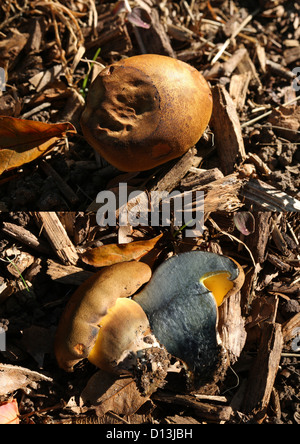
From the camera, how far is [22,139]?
234 centimetres

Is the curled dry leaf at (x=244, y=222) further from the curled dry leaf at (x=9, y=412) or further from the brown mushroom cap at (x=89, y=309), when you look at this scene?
the curled dry leaf at (x=9, y=412)

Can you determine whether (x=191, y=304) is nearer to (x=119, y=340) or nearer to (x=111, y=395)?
(x=119, y=340)

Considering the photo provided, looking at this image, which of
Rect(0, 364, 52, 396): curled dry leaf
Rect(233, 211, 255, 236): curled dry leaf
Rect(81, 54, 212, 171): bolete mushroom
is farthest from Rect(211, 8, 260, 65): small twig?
Rect(0, 364, 52, 396): curled dry leaf

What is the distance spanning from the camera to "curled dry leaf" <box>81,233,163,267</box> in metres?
2.28

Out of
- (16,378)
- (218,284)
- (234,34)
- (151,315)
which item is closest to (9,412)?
(16,378)

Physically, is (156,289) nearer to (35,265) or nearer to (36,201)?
(35,265)

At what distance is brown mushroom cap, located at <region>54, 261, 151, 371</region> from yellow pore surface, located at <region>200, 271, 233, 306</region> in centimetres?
33

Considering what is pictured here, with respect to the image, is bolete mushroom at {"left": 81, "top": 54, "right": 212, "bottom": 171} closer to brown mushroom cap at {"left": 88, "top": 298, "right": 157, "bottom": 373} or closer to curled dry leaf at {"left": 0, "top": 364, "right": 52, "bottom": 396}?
brown mushroom cap at {"left": 88, "top": 298, "right": 157, "bottom": 373}

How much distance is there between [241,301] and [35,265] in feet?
3.45

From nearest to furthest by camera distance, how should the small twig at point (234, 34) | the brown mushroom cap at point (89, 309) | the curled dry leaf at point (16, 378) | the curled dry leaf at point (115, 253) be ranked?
the brown mushroom cap at point (89, 309), the curled dry leaf at point (16, 378), the curled dry leaf at point (115, 253), the small twig at point (234, 34)

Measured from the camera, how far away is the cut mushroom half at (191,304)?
208 cm

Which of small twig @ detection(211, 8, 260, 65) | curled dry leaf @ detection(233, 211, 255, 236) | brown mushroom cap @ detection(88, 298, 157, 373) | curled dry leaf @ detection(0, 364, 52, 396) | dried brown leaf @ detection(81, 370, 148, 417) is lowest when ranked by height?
dried brown leaf @ detection(81, 370, 148, 417)

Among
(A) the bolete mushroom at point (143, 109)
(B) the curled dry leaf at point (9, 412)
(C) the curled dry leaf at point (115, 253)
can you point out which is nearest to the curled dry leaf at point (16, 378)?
(B) the curled dry leaf at point (9, 412)
